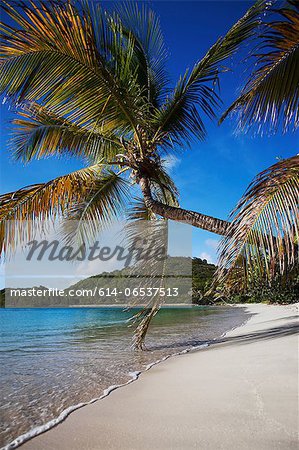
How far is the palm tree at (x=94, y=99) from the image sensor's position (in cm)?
386

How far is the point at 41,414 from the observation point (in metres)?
3.89

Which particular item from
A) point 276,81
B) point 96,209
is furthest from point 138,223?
point 276,81

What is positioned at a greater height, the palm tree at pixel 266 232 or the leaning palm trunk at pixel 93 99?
the leaning palm trunk at pixel 93 99

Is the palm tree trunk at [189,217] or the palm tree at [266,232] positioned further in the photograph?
the palm tree trunk at [189,217]

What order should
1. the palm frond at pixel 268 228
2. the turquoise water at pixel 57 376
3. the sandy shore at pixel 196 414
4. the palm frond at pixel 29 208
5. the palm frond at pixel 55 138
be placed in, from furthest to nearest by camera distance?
1. the palm frond at pixel 55 138
2. the palm frond at pixel 29 208
3. the turquoise water at pixel 57 376
4. the sandy shore at pixel 196 414
5. the palm frond at pixel 268 228

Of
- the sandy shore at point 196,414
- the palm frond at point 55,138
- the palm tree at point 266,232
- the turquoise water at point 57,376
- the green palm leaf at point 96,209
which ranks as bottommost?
the turquoise water at point 57,376

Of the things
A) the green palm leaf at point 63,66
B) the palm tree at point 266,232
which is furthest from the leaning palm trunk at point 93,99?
the palm tree at point 266,232

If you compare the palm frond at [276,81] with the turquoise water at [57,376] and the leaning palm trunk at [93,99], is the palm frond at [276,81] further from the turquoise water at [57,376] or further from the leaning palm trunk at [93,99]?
the turquoise water at [57,376]

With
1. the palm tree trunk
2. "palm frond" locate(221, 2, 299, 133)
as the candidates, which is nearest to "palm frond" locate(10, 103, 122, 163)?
the palm tree trunk

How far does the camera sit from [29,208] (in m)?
4.45

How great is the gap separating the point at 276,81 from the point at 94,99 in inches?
93.5

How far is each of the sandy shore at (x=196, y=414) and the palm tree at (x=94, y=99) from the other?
1.76 m

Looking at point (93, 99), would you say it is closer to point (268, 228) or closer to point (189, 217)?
point (189, 217)

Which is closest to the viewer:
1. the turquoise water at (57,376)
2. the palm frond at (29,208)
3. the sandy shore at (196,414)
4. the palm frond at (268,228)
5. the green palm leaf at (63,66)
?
the palm frond at (268,228)
